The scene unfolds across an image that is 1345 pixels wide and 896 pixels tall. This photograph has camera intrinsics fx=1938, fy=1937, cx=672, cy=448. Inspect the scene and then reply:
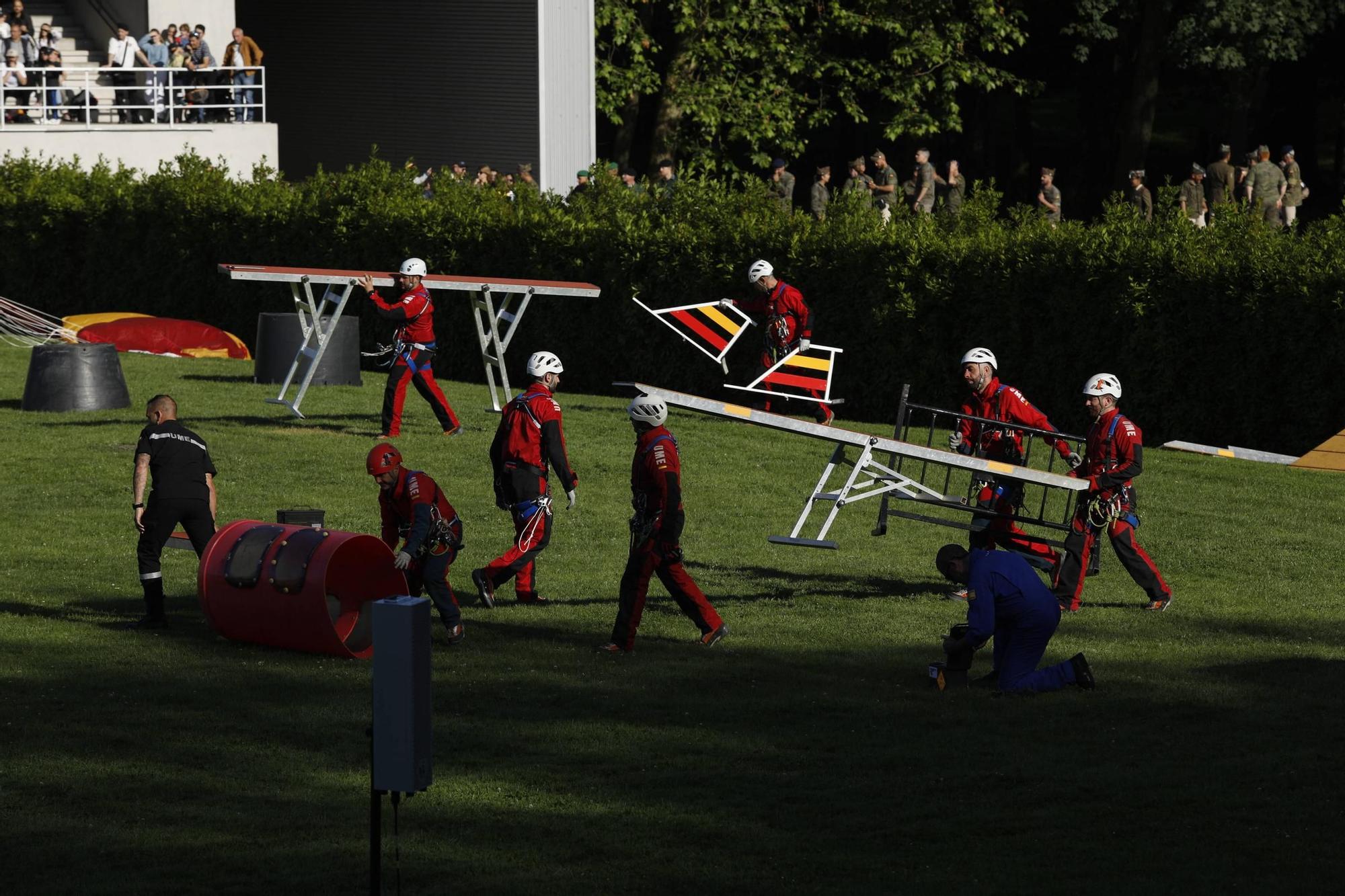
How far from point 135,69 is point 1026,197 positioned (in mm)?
22208

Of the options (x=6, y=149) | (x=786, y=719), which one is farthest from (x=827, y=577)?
(x=6, y=149)

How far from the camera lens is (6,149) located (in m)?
37.0

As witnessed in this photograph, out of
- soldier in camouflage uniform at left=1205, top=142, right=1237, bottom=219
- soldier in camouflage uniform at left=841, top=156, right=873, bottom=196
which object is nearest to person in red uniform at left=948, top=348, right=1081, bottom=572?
soldier in camouflage uniform at left=841, top=156, right=873, bottom=196

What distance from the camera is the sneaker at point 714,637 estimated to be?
13.2 m

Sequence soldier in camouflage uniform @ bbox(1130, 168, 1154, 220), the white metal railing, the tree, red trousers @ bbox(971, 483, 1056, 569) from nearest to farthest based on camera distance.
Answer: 1. red trousers @ bbox(971, 483, 1056, 569)
2. soldier in camouflage uniform @ bbox(1130, 168, 1154, 220)
3. the white metal railing
4. the tree

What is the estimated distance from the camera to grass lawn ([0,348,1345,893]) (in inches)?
343

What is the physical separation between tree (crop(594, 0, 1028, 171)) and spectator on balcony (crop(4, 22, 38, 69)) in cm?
1147

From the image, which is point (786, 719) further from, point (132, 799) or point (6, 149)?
point (6, 149)

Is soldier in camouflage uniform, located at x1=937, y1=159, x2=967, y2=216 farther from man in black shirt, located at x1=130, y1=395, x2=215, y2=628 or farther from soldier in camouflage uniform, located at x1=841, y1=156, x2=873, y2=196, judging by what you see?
man in black shirt, located at x1=130, y1=395, x2=215, y2=628

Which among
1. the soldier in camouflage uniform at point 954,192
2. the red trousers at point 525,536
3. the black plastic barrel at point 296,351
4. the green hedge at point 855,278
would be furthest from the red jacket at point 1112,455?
the black plastic barrel at point 296,351

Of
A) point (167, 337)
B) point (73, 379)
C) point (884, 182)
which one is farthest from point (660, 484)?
point (884, 182)

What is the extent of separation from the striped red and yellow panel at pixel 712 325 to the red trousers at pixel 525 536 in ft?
25.8

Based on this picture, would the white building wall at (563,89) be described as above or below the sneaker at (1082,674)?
above

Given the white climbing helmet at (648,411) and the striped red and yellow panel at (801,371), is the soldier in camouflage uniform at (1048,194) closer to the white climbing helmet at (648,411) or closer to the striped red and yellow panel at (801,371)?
the striped red and yellow panel at (801,371)
